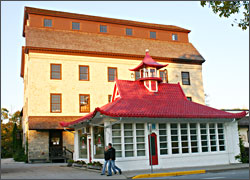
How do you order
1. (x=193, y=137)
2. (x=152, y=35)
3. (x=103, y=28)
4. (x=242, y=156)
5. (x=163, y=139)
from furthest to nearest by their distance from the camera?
(x=152, y=35) → (x=103, y=28) → (x=242, y=156) → (x=193, y=137) → (x=163, y=139)

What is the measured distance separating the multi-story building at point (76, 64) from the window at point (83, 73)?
43 mm

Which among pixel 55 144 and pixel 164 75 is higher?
pixel 164 75

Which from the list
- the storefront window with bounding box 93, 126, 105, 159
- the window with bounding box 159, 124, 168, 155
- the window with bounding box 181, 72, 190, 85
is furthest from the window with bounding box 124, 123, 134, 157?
the window with bounding box 181, 72, 190, 85

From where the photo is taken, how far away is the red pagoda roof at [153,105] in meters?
18.9

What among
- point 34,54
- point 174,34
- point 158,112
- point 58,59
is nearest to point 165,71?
point 174,34

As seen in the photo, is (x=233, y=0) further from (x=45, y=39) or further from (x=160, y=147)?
(x=45, y=39)

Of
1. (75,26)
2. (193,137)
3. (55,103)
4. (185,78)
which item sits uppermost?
(75,26)

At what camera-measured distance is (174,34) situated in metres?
40.3

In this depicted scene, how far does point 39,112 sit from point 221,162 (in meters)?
17.7

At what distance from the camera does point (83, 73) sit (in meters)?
32.6

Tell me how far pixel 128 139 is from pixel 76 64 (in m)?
15.3

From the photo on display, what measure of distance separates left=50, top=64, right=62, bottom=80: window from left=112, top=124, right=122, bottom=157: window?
47.6 ft

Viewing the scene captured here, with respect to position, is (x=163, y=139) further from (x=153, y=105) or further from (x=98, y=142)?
(x=98, y=142)

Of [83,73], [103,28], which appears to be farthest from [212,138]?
[103,28]
